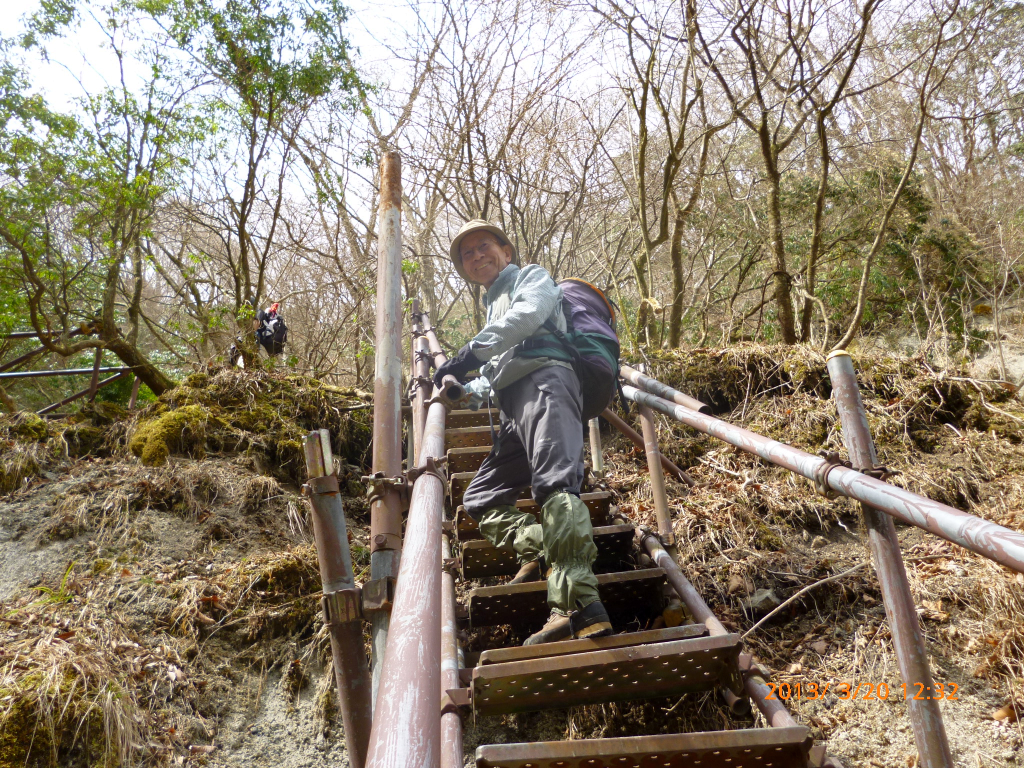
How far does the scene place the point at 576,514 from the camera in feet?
7.98

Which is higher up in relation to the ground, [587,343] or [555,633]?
[587,343]

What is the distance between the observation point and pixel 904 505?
5.36 ft

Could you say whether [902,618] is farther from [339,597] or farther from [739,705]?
[339,597]

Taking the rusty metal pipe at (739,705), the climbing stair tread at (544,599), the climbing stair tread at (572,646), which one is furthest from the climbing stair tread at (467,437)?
the rusty metal pipe at (739,705)

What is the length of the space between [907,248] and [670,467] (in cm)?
876

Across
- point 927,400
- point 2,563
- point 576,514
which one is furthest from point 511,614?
point 927,400

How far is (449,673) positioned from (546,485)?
2.81ft

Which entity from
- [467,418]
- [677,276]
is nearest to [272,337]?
[467,418]

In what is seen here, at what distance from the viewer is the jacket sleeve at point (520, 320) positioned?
265 cm

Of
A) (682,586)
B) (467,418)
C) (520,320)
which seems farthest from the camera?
(467,418)

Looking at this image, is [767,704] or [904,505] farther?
[767,704]

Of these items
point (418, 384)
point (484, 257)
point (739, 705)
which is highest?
point (484, 257)

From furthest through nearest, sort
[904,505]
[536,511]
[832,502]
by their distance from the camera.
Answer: [832,502] < [536,511] < [904,505]

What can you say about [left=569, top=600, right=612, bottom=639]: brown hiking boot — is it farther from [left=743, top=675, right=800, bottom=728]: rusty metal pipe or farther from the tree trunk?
the tree trunk
